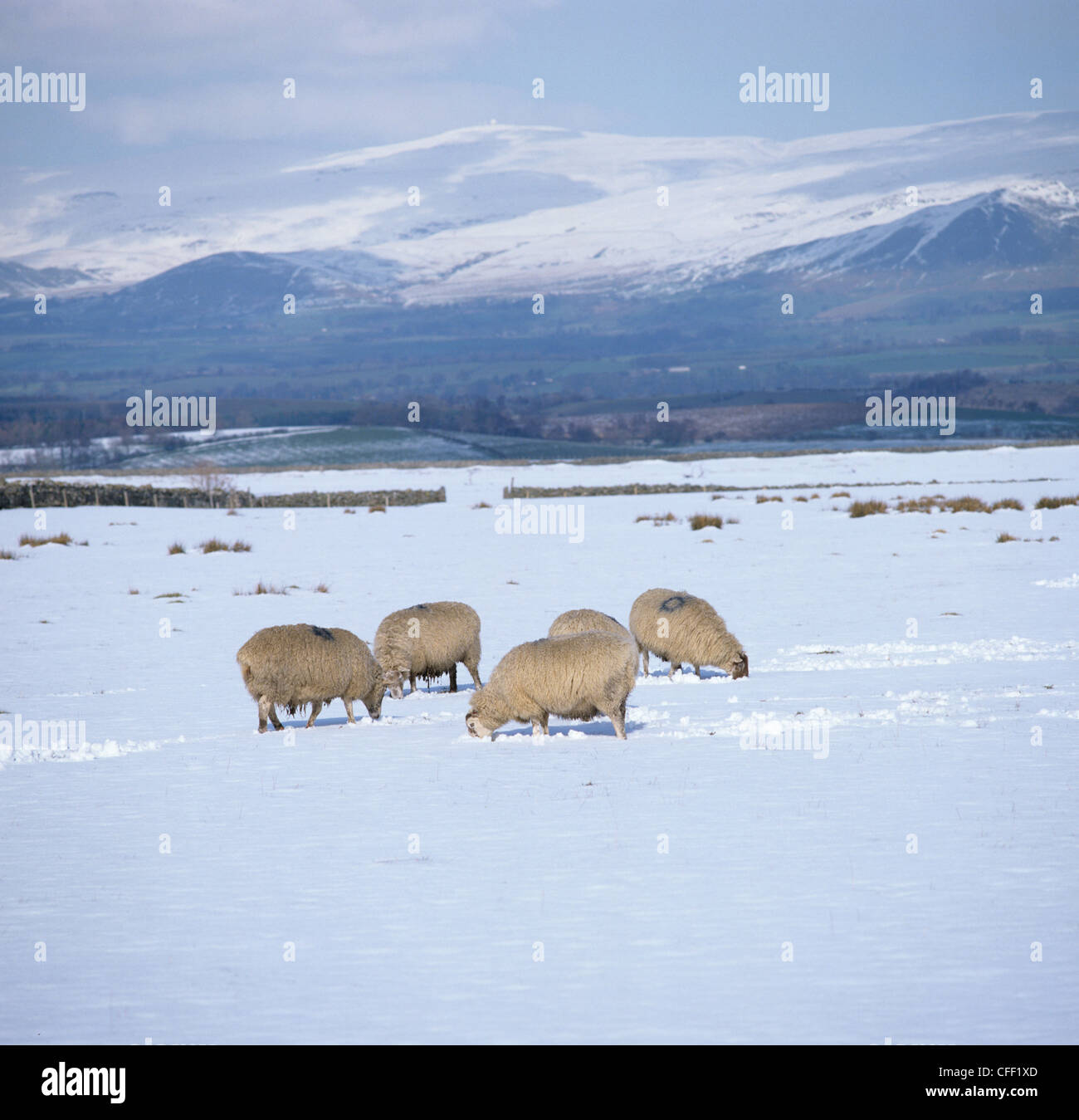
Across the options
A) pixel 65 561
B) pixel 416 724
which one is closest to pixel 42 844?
pixel 416 724

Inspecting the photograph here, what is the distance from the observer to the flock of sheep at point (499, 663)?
12625mm

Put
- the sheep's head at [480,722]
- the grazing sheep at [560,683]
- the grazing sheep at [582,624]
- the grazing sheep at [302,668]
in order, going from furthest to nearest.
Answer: the grazing sheep at [582,624]
the grazing sheep at [302,668]
the sheep's head at [480,722]
the grazing sheep at [560,683]

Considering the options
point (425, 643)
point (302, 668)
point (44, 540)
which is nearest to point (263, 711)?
point (302, 668)

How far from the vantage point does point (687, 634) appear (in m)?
16.9

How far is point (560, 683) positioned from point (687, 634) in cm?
461

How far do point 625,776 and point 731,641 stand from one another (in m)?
5.84

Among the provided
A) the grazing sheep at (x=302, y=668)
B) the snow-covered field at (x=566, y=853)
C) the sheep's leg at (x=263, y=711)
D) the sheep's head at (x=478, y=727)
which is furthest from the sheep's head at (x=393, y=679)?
the sheep's head at (x=478, y=727)

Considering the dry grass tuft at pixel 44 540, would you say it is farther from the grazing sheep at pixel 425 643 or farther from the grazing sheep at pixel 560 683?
the grazing sheep at pixel 560 683

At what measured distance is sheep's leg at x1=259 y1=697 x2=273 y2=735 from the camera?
13.7m

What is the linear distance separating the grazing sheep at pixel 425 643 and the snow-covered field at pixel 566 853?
44cm

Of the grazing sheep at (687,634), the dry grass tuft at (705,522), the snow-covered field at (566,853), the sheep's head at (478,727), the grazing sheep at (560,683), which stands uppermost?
the dry grass tuft at (705,522)

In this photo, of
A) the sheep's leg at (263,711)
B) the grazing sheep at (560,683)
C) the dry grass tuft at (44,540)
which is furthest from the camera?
the dry grass tuft at (44,540)
